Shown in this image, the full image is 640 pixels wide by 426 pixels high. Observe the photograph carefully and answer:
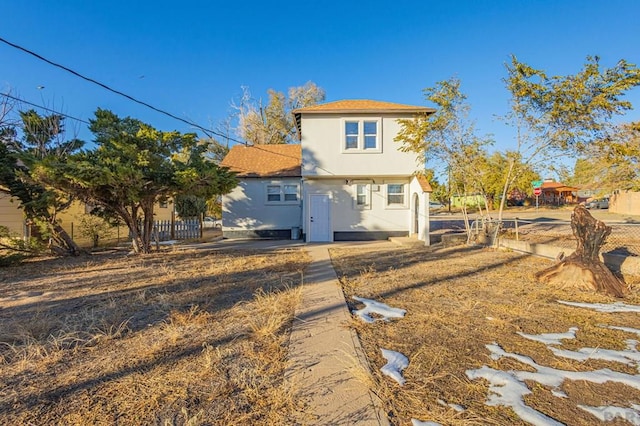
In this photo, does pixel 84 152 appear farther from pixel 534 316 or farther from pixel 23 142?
pixel 534 316

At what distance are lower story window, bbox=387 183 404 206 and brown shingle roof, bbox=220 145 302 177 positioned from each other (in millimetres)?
4325

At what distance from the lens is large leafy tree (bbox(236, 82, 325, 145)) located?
100ft

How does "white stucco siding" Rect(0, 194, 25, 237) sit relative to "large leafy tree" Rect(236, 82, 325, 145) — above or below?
below

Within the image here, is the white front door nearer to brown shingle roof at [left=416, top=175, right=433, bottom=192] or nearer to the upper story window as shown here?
the upper story window

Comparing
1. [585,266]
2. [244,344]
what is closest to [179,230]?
[244,344]

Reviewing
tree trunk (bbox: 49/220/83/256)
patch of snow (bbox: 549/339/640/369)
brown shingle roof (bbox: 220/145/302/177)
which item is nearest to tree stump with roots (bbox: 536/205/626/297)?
patch of snow (bbox: 549/339/640/369)

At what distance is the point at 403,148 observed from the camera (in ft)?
44.1

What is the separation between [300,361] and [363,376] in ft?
2.26

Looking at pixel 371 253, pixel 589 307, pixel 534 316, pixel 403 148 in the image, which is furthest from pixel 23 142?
pixel 589 307

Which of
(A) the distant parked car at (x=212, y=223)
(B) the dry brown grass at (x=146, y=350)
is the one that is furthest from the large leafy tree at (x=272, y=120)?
(B) the dry brown grass at (x=146, y=350)

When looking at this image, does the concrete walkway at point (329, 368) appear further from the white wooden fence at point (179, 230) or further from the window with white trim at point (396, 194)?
the white wooden fence at point (179, 230)

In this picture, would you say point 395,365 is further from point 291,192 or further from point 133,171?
point 291,192

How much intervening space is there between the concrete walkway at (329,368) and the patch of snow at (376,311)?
0.23 m

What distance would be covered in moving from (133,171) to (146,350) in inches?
248
